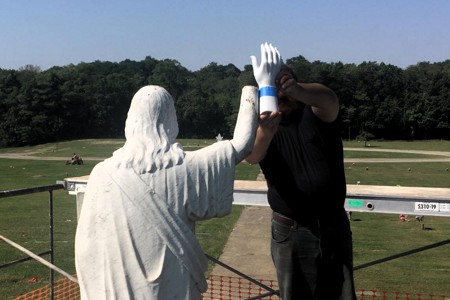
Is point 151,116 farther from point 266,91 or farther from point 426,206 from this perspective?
point 426,206

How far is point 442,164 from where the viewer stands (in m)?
34.0

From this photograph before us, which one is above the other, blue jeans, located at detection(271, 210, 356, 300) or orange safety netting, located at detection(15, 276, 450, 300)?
blue jeans, located at detection(271, 210, 356, 300)

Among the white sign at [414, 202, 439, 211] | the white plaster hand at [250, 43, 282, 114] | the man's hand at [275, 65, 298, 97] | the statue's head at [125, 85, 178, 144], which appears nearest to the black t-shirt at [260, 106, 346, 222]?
the man's hand at [275, 65, 298, 97]

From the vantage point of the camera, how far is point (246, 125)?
2.48 metres

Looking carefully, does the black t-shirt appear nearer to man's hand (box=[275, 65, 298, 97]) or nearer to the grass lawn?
man's hand (box=[275, 65, 298, 97])

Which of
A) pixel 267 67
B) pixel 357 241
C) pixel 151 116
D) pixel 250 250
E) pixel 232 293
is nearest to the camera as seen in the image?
pixel 151 116

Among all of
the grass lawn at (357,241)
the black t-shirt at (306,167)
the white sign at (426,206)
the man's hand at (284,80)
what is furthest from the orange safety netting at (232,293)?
the man's hand at (284,80)

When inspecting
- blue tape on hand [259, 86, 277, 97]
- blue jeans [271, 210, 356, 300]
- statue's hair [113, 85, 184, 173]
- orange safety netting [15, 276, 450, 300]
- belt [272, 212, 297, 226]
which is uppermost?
blue tape on hand [259, 86, 277, 97]

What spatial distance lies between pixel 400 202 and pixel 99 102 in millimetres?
69943

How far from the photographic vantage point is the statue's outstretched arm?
96.0 inches

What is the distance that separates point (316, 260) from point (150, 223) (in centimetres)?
118

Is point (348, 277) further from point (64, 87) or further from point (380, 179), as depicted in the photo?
point (64, 87)

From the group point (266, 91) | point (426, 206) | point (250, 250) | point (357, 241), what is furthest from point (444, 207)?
point (357, 241)

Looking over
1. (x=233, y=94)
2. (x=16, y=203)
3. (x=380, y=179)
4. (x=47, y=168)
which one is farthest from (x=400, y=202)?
(x=233, y=94)
